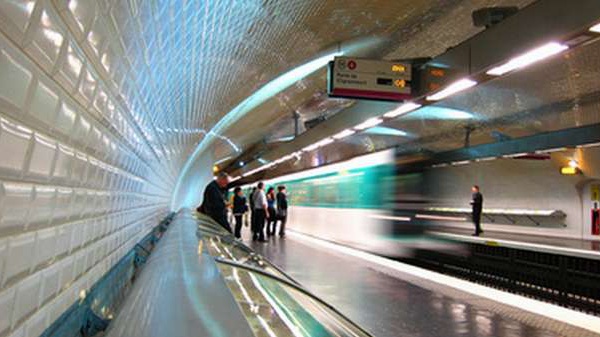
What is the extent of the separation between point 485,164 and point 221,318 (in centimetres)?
1819

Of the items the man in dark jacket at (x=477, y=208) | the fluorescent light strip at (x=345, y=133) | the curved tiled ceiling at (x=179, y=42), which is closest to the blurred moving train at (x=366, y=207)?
the fluorescent light strip at (x=345, y=133)

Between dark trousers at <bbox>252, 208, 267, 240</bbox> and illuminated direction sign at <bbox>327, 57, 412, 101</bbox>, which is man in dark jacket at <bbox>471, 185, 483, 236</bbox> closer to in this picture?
dark trousers at <bbox>252, 208, 267, 240</bbox>

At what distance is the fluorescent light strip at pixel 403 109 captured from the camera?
7086 millimetres

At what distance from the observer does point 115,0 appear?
1.20 metres

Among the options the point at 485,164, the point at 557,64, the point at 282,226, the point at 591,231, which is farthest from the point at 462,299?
the point at 485,164

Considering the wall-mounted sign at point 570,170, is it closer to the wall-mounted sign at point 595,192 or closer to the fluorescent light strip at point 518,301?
the wall-mounted sign at point 595,192

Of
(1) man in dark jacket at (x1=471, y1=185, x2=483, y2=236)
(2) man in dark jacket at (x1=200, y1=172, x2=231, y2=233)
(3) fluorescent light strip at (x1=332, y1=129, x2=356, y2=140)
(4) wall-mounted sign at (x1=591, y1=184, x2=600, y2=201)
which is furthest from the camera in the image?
(1) man in dark jacket at (x1=471, y1=185, x2=483, y2=236)

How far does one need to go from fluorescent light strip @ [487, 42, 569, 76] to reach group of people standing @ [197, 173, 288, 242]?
4657 millimetres

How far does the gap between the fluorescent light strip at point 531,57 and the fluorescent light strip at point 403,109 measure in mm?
1834

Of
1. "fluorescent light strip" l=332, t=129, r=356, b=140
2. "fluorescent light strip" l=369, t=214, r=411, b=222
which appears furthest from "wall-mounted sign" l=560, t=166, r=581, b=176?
"fluorescent light strip" l=332, t=129, r=356, b=140

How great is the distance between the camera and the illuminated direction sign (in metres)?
6.29

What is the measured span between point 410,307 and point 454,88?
2.74 m

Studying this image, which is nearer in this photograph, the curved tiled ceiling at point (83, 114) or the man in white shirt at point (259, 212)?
the curved tiled ceiling at point (83, 114)

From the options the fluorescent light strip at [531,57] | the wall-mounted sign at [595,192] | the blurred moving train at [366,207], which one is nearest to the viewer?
the fluorescent light strip at [531,57]
